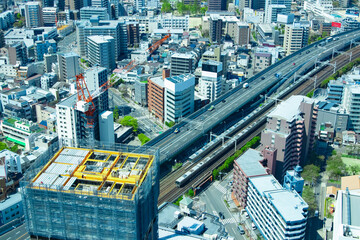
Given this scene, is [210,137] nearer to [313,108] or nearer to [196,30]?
[313,108]

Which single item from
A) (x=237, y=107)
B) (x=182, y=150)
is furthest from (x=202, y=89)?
(x=182, y=150)

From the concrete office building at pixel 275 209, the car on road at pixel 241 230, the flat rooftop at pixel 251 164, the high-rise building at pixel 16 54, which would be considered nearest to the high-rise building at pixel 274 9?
the high-rise building at pixel 16 54

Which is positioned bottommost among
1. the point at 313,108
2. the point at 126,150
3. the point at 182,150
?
the point at 182,150

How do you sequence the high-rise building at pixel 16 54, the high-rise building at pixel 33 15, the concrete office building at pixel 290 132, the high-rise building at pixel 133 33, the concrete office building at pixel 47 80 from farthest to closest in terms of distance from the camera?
the high-rise building at pixel 33 15
the high-rise building at pixel 133 33
the high-rise building at pixel 16 54
the concrete office building at pixel 47 80
the concrete office building at pixel 290 132

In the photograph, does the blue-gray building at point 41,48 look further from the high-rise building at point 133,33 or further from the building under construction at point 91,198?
the building under construction at point 91,198

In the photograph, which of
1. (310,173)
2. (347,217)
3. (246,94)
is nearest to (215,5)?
(246,94)

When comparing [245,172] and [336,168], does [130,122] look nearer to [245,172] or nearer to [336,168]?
[245,172]
